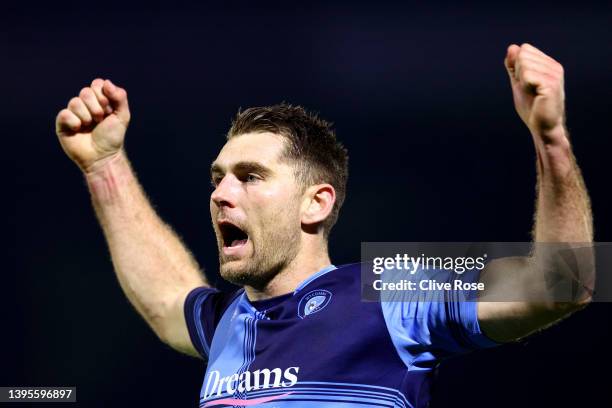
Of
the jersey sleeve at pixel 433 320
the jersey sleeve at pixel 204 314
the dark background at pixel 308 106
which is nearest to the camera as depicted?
the jersey sleeve at pixel 433 320

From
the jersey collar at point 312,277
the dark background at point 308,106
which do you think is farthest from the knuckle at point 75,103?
the dark background at point 308,106

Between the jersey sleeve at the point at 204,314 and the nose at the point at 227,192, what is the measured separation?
366 millimetres

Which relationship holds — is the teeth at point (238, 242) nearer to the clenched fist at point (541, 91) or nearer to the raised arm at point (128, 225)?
the raised arm at point (128, 225)

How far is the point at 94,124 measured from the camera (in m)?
2.68

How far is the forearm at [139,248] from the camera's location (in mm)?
2719

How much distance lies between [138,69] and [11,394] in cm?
138

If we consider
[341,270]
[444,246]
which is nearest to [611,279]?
[444,246]

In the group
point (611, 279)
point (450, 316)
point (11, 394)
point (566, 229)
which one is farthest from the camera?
point (11, 394)

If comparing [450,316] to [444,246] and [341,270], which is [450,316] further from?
[444,246]

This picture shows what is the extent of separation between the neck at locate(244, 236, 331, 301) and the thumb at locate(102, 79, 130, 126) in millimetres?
665

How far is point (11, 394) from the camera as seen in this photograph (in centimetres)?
342

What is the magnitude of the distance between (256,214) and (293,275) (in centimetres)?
20

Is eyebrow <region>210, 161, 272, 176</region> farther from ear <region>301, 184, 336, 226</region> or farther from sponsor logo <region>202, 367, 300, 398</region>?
sponsor logo <region>202, 367, 300, 398</region>

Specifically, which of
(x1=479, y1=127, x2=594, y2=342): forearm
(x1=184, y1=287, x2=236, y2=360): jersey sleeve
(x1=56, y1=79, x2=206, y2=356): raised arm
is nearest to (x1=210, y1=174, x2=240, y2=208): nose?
(x1=184, y1=287, x2=236, y2=360): jersey sleeve
